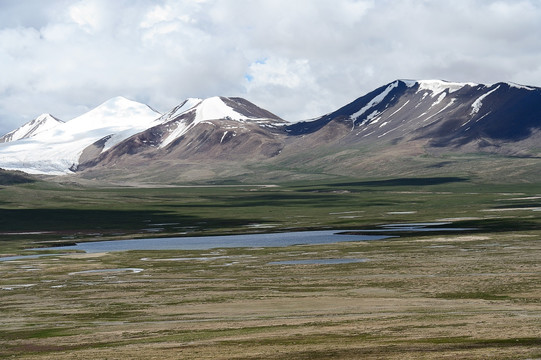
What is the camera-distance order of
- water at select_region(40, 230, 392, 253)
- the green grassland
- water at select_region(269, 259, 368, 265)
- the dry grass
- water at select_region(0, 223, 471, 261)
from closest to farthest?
the dry grass → the green grassland → water at select_region(269, 259, 368, 265) → water at select_region(40, 230, 392, 253) → water at select_region(0, 223, 471, 261)

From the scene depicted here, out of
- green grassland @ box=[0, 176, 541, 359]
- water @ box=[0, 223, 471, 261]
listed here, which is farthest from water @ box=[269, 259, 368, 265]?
water @ box=[0, 223, 471, 261]

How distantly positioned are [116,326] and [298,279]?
29.2 m

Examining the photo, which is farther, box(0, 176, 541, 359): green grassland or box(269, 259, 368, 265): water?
box(269, 259, 368, 265): water

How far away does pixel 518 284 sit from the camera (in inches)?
2820

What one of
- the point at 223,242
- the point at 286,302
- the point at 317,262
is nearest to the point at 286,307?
the point at 286,302

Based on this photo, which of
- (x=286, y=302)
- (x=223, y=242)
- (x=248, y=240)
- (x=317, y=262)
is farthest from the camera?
(x=248, y=240)

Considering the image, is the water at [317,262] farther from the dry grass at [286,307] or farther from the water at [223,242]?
the water at [223,242]

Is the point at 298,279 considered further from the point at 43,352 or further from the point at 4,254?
the point at 4,254

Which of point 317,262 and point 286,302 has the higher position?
point 286,302

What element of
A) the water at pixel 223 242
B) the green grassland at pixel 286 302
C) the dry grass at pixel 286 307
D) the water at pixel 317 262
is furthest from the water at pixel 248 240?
the water at pixel 317 262

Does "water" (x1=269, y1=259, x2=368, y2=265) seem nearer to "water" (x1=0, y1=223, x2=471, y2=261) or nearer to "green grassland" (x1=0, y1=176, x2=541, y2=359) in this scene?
"green grassland" (x1=0, y1=176, x2=541, y2=359)

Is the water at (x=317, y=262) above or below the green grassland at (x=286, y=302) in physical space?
below

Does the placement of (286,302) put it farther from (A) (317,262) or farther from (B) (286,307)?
(A) (317,262)

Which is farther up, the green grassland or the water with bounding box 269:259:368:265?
the green grassland
